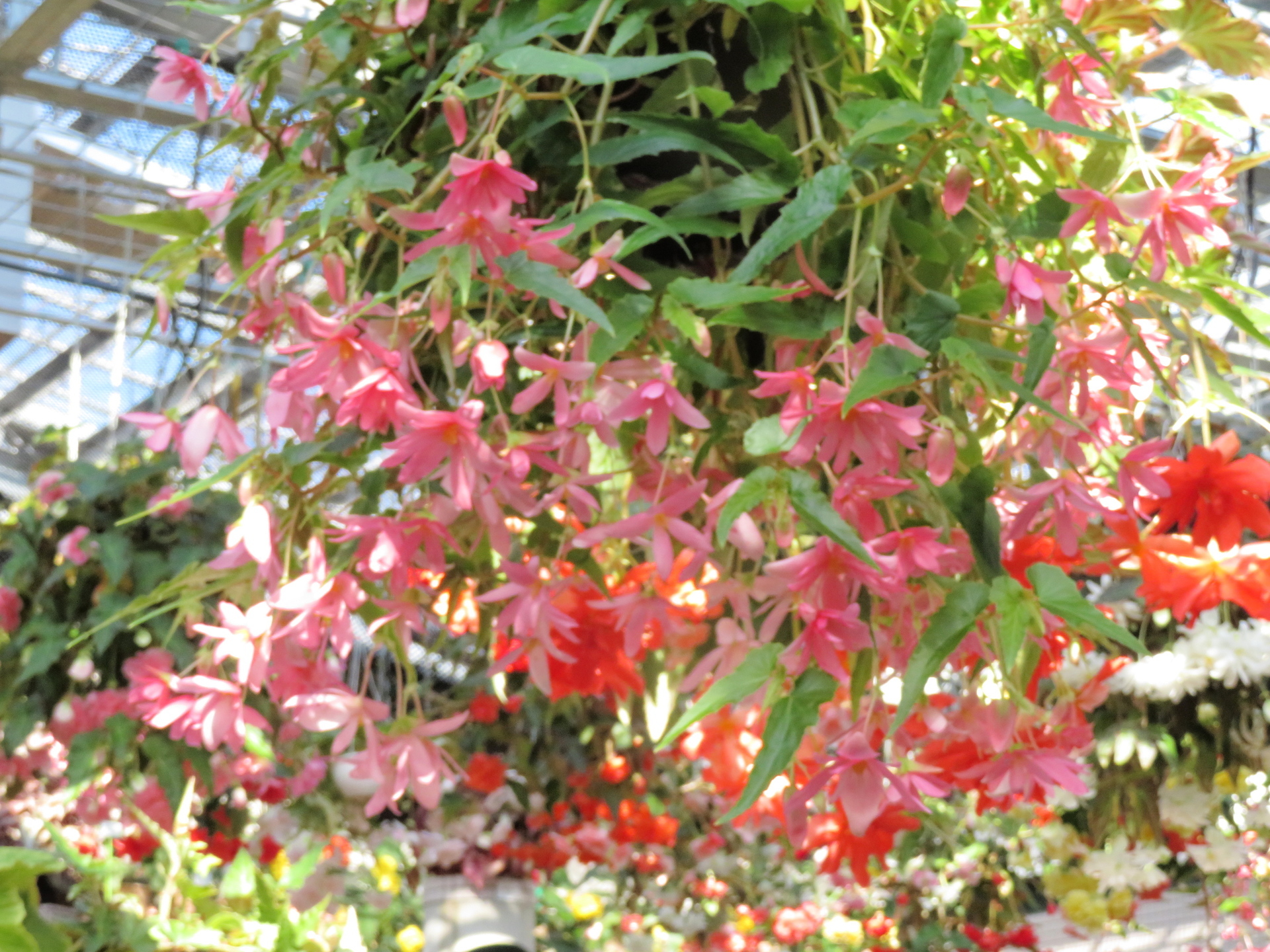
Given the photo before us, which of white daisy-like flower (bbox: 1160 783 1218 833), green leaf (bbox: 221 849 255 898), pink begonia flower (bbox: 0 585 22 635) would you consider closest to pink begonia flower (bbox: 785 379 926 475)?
green leaf (bbox: 221 849 255 898)

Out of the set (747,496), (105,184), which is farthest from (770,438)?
(105,184)

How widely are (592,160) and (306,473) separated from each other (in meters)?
0.19

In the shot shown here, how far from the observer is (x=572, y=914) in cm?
301

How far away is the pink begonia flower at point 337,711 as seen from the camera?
473mm

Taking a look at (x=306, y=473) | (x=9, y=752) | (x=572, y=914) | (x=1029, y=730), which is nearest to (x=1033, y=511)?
(x=1029, y=730)

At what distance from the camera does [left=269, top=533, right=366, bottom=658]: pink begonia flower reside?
454mm

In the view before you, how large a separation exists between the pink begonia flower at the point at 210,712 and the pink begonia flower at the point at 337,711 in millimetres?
30

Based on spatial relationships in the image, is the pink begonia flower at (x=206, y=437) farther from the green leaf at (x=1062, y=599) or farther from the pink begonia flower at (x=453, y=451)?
the green leaf at (x=1062, y=599)

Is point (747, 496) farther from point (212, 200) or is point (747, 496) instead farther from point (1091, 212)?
point (212, 200)

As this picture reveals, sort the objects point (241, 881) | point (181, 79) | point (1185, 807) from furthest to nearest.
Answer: point (1185, 807)
point (241, 881)
point (181, 79)

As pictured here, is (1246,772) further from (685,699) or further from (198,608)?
(198,608)

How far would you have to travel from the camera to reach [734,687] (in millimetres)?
373

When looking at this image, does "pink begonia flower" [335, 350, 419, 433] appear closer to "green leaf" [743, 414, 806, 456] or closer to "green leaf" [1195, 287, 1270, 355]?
"green leaf" [743, 414, 806, 456]

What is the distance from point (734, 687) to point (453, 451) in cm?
13
